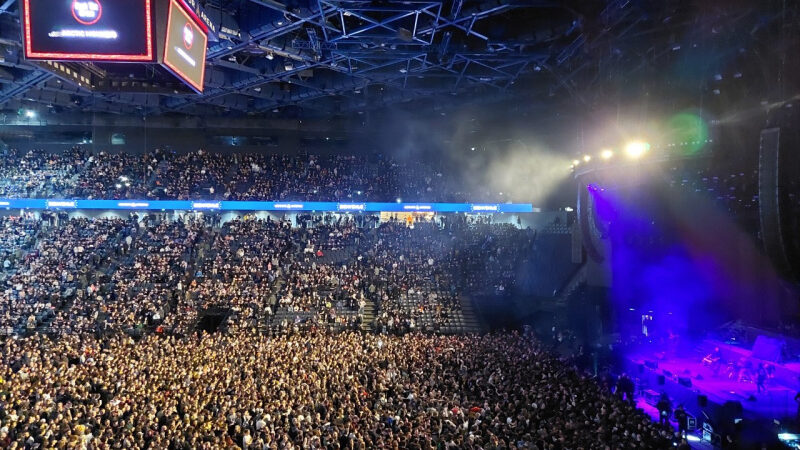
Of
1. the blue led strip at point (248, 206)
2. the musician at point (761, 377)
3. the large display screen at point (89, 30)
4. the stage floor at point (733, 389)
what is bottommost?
the stage floor at point (733, 389)

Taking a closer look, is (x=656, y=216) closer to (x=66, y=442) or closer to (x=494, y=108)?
(x=494, y=108)

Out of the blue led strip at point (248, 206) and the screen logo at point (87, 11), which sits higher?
the screen logo at point (87, 11)

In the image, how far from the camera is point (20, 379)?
15312 millimetres

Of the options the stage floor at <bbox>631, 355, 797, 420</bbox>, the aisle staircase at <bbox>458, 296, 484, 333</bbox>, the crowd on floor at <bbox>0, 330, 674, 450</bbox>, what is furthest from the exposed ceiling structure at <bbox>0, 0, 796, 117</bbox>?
the aisle staircase at <bbox>458, 296, 484, 333</bbox>

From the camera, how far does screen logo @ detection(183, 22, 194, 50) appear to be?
12.7 meters

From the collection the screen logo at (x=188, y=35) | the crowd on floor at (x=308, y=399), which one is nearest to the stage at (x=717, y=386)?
the crowd on floor at (x=308, y=399)

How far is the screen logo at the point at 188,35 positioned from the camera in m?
12.7

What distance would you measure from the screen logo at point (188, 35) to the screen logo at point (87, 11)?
1732mm

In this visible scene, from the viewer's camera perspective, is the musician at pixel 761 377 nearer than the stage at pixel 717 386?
No

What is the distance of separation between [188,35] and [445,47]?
10904mm

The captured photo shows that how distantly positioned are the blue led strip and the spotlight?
750 inches

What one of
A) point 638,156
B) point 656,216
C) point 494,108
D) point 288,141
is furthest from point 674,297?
point 288,141

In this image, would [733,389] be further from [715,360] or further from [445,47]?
[445,47]

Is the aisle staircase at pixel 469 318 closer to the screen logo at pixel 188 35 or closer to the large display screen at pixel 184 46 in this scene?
the large display screen at pixel 184 46
